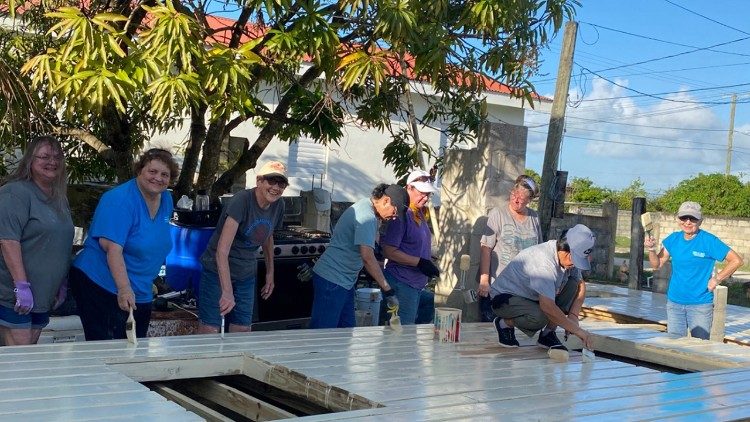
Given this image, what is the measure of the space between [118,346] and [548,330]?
257 cm

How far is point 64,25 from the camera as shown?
5.53m

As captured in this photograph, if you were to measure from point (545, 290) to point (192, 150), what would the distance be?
418 centimetres

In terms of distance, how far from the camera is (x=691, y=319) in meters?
7.52

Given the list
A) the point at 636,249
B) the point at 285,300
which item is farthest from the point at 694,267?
the point at 636,249

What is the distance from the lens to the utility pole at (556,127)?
10.1m

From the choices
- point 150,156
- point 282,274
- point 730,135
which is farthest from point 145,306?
point 730,135

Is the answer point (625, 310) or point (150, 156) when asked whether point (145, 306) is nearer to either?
point (150, 156)

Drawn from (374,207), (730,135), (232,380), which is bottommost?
(232,380)

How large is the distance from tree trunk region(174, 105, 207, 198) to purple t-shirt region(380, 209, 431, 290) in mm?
2201

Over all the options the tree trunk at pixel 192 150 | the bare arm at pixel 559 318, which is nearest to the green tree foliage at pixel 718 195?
the tree trunk at pixel 192 150

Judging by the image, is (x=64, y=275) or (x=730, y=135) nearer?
(x=64, y=275)

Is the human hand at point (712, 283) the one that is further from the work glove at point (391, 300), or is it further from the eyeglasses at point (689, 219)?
the work glove at point (391, 300)

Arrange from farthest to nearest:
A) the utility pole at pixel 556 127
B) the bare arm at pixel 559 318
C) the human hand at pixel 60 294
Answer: the utility pole at pixel 556 127 → the bare arm at pixel 559 318 → the human hand at pixel 60 294

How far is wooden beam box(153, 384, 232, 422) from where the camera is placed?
3.72 m
